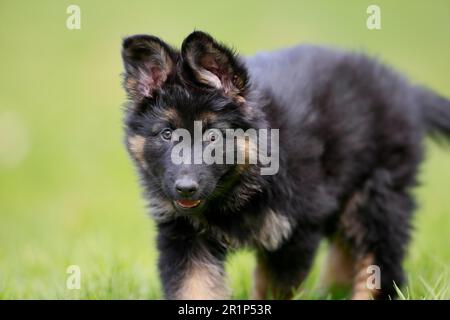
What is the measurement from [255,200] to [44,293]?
150cm

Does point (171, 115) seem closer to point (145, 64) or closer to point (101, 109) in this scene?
point (145, 64)

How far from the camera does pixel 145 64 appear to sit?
4.25 m

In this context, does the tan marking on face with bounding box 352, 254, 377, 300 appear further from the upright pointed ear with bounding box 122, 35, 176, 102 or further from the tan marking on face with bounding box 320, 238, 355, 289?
the upright pointed ear with bounding box 122, 35, 176, 102

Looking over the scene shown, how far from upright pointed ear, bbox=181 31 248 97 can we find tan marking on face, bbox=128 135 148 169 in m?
0.48

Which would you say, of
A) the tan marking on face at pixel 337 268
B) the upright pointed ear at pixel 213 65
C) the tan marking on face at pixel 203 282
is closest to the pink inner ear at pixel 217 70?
the upright pointed ear at pixel 213 65

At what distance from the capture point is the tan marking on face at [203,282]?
429 cm

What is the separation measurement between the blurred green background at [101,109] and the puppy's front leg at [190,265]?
2.50 ft

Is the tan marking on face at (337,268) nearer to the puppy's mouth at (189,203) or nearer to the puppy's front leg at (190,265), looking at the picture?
the puppy's front leg at (190,265)

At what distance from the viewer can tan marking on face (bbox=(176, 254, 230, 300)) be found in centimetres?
429

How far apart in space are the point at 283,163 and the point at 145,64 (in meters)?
0.98

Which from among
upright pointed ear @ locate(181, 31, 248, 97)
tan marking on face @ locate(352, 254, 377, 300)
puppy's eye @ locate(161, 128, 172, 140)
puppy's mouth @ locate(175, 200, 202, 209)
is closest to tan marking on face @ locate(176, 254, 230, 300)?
puppy's mouth @ locate(175, 200, 202, 209)

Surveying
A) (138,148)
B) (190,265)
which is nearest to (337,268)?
(190,265)
